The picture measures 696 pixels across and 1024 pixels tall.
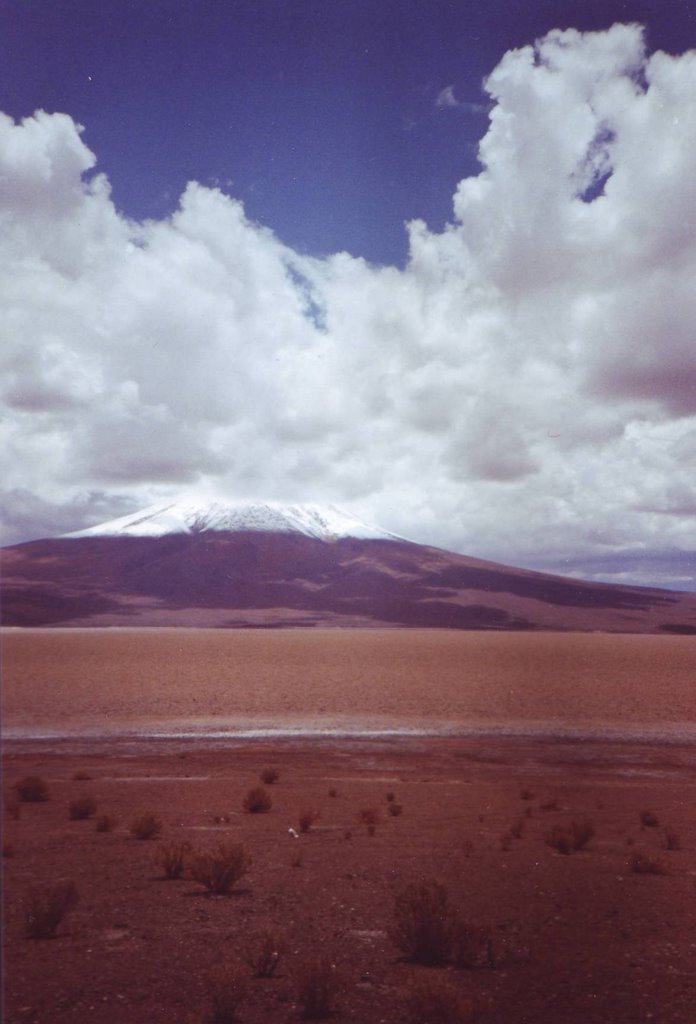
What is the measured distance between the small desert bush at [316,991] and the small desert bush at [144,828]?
17.4ft

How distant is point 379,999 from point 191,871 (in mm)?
3449

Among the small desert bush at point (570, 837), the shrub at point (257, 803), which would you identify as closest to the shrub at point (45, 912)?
the shrub at point (257, 803)

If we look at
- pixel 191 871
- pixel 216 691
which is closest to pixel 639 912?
pixel 191 871

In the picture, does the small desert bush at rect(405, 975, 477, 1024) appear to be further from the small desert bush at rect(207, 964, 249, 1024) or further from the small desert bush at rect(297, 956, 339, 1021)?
the small desert bush at rect(207, 964, 249, 1024)

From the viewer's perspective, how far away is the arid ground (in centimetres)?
585

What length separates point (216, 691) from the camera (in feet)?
113

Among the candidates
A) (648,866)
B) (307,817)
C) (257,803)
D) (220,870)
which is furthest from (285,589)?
(220,870)

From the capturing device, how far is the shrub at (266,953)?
6.12m

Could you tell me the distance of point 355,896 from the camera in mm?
8188

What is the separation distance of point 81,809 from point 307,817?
3.53 m

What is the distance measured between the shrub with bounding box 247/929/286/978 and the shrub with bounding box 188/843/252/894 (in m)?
1.50

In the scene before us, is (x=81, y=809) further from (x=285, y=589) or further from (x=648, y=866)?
(x=285, y=589)

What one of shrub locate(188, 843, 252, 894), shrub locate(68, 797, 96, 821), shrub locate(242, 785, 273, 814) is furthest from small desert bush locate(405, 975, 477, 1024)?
shrub locate(68, 797, 96, 821)

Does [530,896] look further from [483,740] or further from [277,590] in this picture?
[277,590]
